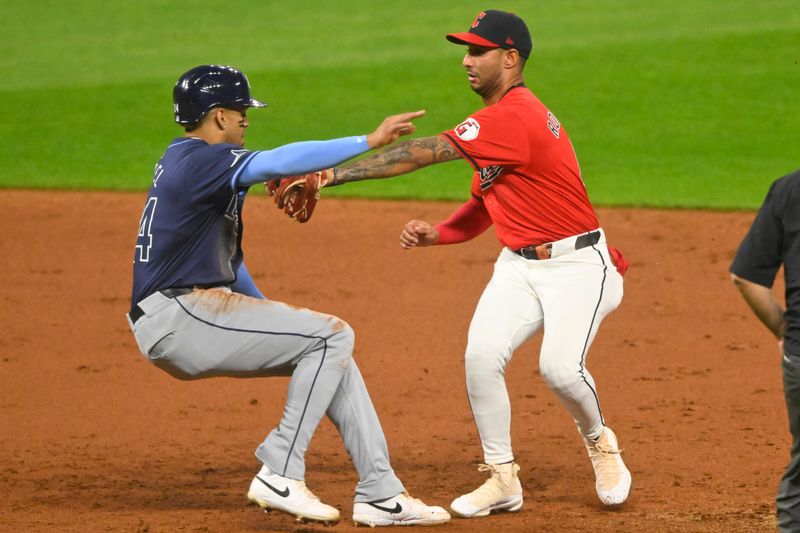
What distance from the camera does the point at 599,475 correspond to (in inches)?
229

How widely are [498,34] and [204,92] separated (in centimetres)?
145

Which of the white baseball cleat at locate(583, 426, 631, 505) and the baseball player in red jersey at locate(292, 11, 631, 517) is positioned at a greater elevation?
the baseball player in red jersey at locate(292, 11, 631, 517)

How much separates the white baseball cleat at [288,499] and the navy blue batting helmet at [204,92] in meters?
1.63

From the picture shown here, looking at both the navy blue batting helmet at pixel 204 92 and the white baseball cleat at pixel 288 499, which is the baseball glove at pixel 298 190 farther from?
the white baseball cleat at pixel 288 499

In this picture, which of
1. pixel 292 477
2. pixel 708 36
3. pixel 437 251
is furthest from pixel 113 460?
pixel 708 36

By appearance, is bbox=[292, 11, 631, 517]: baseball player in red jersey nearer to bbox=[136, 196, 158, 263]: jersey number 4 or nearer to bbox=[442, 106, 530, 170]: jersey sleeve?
bbox=[442, 106, 530, 170]: jersey sleeve

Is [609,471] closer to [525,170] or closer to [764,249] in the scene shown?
[525,170]

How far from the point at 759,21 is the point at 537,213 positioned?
1540 centimetres

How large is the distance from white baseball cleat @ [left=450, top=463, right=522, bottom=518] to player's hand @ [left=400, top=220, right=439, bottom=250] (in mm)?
1188

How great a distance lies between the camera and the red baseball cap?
19.3 feet

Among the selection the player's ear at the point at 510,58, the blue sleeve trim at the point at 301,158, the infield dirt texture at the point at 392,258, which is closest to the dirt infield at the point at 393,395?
the infield dirt texture at the point at 392,258

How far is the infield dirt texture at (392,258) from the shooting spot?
6.23 meters

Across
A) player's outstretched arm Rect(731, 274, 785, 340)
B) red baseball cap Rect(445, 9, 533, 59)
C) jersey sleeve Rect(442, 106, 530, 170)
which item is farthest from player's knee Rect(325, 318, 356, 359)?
player's outstretched arm Rect(731, 274, 785, 340)

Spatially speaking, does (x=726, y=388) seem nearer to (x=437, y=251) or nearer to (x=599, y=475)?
(x=599, y=475)
